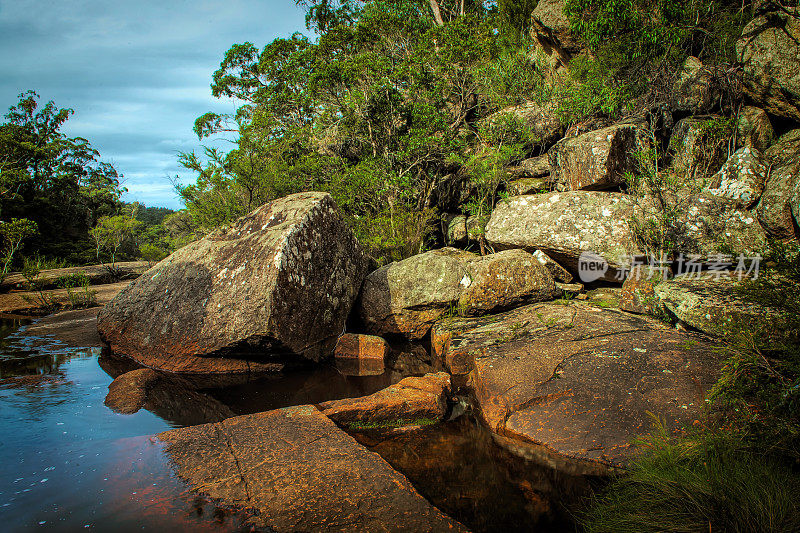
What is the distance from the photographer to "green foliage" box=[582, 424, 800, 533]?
2.18m

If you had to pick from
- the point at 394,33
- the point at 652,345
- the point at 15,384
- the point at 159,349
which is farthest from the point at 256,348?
the point at 394,33

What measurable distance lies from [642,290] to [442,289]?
11.5ft

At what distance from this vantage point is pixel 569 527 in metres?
2.71

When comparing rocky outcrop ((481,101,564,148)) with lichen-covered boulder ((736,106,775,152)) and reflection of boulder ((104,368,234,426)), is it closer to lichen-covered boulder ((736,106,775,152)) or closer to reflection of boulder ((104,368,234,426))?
lichen-covered boulder ((736,106,775,152))

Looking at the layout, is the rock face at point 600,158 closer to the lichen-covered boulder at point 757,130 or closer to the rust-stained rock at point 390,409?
the lichen-covered boulder at point 757,130

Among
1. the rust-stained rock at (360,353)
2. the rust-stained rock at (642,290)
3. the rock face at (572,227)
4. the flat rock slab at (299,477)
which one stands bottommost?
Answer: the rust-stained rock at (360,353)

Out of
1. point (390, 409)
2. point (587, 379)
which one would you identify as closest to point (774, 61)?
point (587, 379)

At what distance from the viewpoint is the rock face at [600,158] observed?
9094 millimetres

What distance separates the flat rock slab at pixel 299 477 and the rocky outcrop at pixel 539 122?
37.3 ft

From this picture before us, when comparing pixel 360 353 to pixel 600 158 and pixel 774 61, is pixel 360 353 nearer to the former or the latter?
pixel 600 158

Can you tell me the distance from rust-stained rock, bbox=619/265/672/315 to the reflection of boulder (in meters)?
6.30

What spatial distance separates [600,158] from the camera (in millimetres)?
9102

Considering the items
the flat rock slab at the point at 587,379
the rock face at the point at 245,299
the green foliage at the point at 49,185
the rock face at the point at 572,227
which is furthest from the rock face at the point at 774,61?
the green foliage at the point at 49,185

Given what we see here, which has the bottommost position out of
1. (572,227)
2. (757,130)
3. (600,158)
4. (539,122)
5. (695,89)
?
(572,227)
